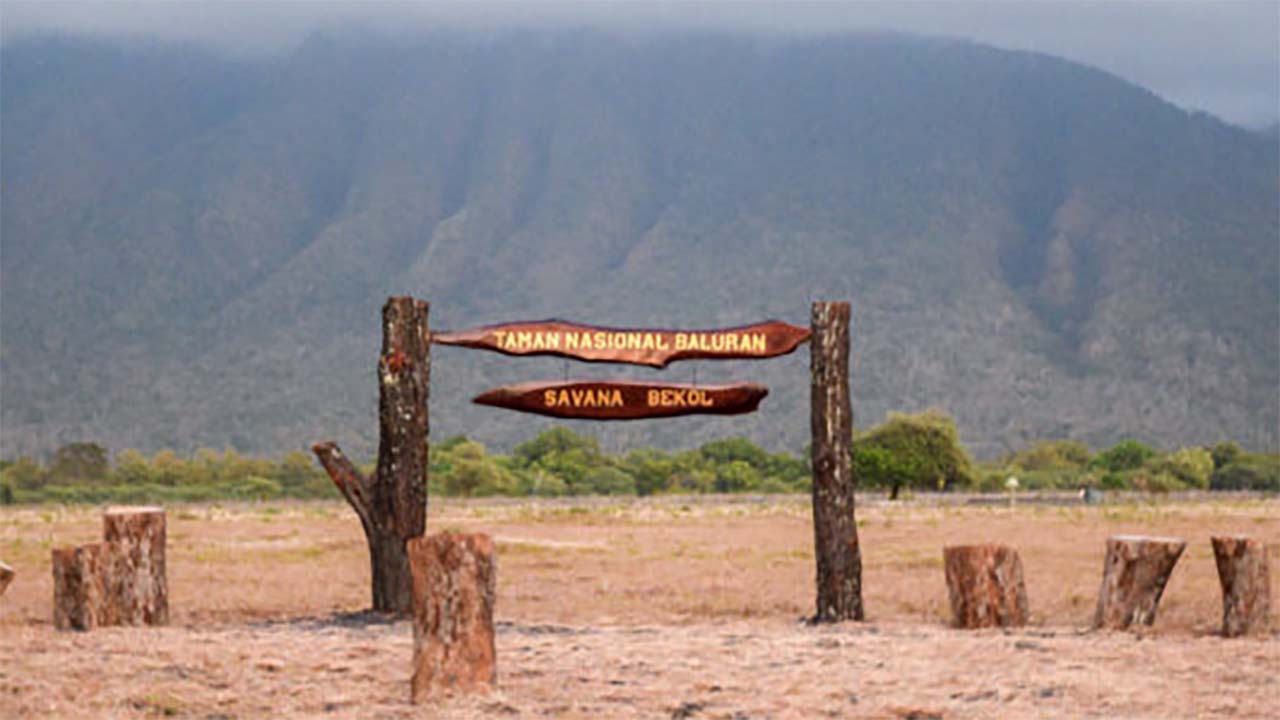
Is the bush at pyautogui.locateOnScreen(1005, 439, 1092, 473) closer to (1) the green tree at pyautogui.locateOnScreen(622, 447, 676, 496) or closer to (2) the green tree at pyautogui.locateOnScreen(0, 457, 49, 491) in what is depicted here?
(1) the green tree at pyautogui.locateOnScreen(622, 447, 676, 496)

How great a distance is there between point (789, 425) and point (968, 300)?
33282 millimetres

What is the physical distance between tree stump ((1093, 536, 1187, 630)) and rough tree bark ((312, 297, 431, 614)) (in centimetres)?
624

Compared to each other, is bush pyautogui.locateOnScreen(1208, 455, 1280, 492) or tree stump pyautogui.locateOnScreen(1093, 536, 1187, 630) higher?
bush pyautogui.locateOnScreen(1208, 455, 1280, 492)

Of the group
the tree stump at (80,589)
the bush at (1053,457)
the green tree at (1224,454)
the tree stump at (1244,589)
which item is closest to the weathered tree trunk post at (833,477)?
the tree stump at (1244,589)

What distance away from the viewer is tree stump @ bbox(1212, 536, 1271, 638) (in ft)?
52.5

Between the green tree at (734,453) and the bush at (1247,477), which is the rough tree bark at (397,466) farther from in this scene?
the green tree at (734,453)

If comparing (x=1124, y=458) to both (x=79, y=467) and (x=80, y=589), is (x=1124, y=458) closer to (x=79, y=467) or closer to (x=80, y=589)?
(x=79, y=467)

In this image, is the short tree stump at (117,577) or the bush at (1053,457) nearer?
the short tree stump at (117,577)

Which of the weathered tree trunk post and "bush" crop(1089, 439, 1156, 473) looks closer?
the weathered tree trunk post

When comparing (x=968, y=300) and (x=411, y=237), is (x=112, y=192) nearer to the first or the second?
(x=411, y=237)

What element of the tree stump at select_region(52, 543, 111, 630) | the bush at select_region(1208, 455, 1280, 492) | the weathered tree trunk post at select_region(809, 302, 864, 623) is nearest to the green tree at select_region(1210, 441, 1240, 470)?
the bush at select_region(1208, 455, 1280, 492)

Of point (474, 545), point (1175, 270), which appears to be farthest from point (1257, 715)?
point (1175, 270)

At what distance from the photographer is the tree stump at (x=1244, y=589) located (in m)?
16.0

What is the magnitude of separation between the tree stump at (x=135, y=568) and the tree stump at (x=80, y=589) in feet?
0.35
